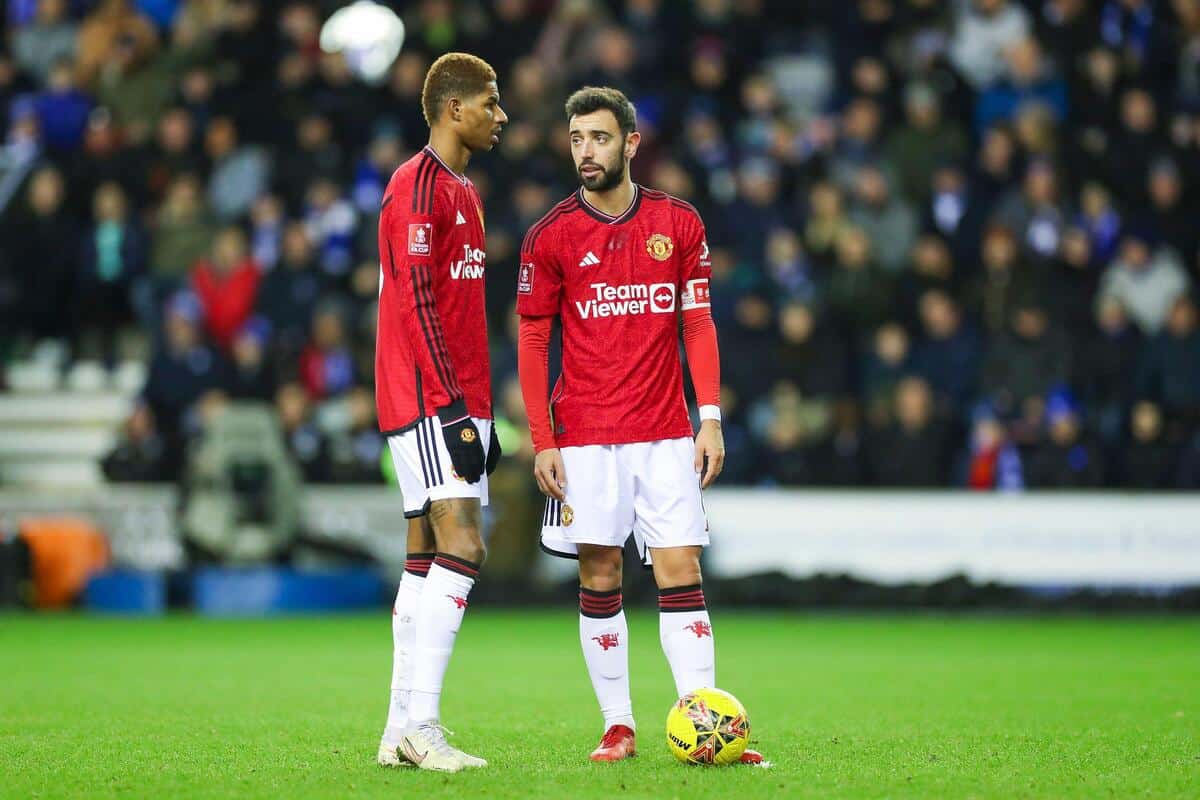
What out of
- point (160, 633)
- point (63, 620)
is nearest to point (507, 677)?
point (160, 633)

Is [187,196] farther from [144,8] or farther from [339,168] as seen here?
[144,8]

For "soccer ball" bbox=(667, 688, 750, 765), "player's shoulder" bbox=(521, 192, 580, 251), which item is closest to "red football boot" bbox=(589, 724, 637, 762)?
"soccer ball" bbox=(667, 688, 750, 765)

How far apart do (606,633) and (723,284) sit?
418 inches

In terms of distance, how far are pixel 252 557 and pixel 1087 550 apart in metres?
7.59

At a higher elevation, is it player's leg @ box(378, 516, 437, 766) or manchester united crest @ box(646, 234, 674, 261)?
manchester united crest @ box(646, 234, 674, 261)

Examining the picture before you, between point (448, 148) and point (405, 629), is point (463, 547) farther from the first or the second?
point (448, 148)

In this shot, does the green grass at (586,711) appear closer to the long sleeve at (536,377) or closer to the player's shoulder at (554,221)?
the long sleeve at (536,377)

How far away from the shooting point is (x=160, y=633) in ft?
45.4

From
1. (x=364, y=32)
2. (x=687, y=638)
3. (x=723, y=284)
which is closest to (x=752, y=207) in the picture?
(x=723, y=284)

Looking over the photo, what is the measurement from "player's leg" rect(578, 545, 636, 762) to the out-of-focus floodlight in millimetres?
15577

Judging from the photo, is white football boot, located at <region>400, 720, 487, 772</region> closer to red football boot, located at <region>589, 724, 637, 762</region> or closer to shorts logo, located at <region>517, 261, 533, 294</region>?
red football boot, located at <region>589, 724, 637, 762</region>

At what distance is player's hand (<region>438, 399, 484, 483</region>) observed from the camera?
645cm

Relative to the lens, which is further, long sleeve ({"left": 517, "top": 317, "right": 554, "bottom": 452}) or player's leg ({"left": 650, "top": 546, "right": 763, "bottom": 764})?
long sleeve ({"left": 517, "top": 317, "right": 554, "bottom": 452})

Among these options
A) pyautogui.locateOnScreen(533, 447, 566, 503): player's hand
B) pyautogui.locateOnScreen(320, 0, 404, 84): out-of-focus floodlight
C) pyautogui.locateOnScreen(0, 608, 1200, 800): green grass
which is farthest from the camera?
pyautogui.locateOnScreen(320, 0, 404, 84): out-of-focus floodlight
